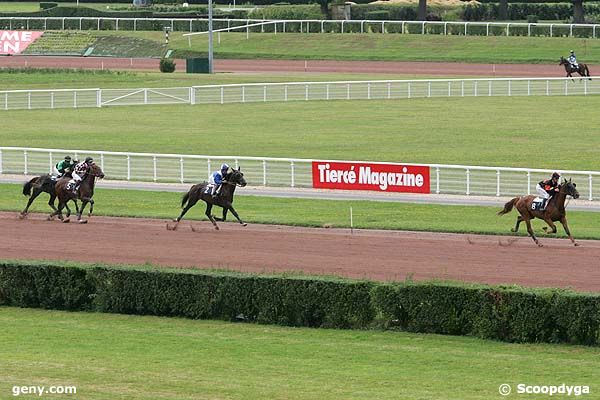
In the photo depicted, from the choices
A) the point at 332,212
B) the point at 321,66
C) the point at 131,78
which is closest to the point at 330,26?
the point at 321,66

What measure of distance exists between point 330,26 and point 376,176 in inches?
1741

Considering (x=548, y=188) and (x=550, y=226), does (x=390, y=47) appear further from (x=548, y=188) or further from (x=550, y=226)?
(x=548, y=188)

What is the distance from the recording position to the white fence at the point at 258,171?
29062 mm

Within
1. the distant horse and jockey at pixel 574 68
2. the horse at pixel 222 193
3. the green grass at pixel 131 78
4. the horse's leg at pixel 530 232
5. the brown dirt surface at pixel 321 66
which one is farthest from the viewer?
the brown dirt surface at pixel 321 66

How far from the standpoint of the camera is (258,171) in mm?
32469

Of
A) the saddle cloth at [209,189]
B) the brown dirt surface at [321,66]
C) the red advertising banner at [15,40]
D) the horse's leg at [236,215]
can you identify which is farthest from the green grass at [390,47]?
the saddle cloth at [209,189]

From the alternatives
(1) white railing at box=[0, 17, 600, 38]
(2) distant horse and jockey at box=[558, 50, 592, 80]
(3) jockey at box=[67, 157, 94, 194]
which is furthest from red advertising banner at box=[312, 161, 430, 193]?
(1) white railing at box=[0, 17, 600, 38]

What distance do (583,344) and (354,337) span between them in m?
2.69

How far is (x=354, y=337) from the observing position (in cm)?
1642

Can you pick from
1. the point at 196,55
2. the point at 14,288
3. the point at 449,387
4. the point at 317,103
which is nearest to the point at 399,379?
the point at 449,387

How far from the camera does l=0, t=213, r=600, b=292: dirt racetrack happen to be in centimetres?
2095

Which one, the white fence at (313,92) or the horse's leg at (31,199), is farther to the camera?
the white fence at (313,92)

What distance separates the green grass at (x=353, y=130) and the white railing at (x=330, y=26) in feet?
59.9

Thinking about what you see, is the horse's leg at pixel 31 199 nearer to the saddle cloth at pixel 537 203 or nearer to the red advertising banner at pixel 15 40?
the saddle cloth at pixel 537 203
